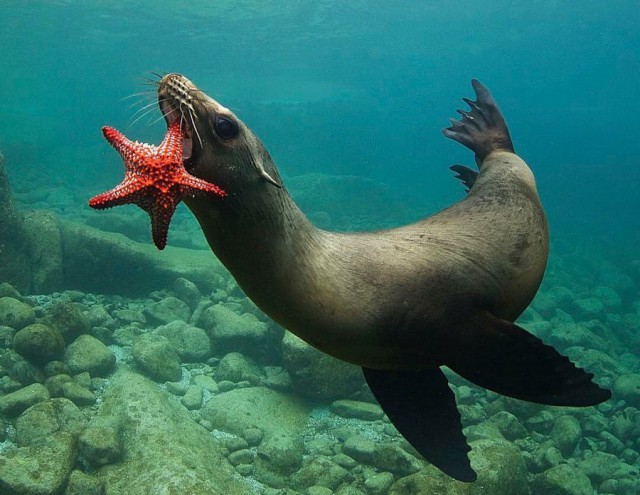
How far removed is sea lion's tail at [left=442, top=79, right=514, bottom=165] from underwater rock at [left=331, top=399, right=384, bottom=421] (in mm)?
3605

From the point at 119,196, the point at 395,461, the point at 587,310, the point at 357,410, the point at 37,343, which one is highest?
the point at 587,310

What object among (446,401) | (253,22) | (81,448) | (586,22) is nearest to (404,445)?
(446,401)

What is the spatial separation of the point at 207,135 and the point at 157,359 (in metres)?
5.51

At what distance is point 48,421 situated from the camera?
5066 millimetres

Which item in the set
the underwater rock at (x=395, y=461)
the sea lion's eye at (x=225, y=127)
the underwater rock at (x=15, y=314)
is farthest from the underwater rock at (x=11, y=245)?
the sea lion's eye at (x=225, y=127)

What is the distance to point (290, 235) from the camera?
7.07ft

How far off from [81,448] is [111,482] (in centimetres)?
46

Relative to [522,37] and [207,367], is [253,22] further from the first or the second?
[207,367]

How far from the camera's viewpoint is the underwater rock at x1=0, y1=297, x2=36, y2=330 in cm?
660

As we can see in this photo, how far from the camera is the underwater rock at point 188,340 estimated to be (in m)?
7.46

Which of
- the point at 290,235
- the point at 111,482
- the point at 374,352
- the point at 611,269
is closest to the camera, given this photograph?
the point at 290,235

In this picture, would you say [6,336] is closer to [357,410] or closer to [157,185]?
[357,410]

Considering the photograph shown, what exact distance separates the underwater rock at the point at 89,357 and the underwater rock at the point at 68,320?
15 centimetres

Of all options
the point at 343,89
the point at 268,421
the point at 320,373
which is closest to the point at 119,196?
the point at 268,421
